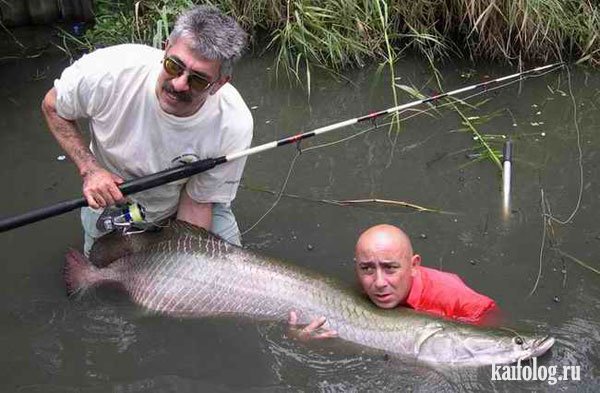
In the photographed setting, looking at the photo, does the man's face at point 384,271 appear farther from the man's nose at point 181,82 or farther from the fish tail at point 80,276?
the fish tail at point 80,276

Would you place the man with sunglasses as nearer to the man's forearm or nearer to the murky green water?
the man's forearm

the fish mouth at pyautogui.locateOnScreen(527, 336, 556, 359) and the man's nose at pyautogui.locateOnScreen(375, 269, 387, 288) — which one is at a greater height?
the man's nose at pyautogui.locateOnScreen(375, 269, 387, 288)

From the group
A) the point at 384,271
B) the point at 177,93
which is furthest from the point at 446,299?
the point at 177,93

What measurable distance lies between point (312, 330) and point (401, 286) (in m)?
0.48

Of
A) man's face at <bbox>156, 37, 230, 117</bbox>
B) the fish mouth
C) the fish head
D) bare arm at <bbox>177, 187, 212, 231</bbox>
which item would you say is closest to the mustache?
man's face at <bbox>156, 37, 230, 117</bbox>

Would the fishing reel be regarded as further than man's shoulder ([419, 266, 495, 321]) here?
Yes

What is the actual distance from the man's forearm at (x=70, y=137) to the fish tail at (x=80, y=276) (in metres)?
0.58

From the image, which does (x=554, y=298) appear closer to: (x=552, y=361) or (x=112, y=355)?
(x=552, y=361)

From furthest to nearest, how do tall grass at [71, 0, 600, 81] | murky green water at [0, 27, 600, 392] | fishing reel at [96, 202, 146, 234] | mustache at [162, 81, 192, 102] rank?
1. tall grass at [71, 0, 600, 81]
2. fishing reel at [96, 202, 146, 234]
3. murky green water at [0, 27, 600, 392]
4. mustache at [162, 81, 192, 102]

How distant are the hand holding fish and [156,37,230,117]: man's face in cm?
112

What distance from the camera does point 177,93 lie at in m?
3.29

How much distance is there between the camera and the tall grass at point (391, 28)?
21.1ft

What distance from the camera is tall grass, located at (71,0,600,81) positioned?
6.43 meters

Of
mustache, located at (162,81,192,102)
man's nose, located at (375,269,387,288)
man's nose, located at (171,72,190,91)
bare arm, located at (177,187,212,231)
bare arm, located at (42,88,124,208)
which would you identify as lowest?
man's nose, located at (375,269,387,288)
